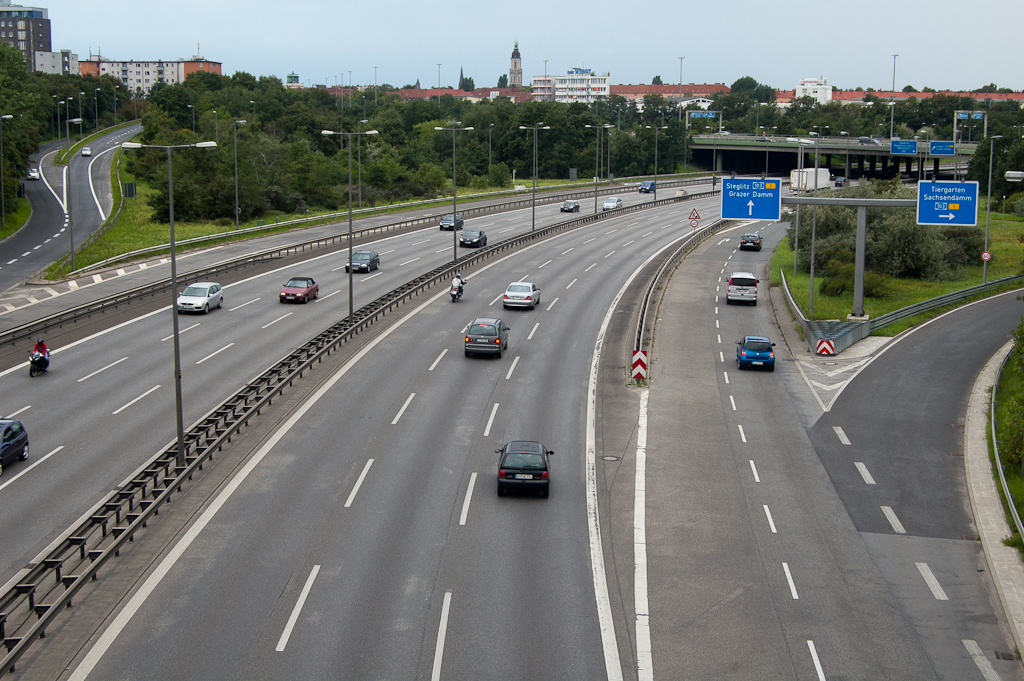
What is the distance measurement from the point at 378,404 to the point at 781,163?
150077 mm

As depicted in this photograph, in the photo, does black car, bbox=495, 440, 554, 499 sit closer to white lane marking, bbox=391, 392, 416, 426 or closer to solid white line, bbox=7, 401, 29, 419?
white lane marking, bbox=391, 392, 416, 426

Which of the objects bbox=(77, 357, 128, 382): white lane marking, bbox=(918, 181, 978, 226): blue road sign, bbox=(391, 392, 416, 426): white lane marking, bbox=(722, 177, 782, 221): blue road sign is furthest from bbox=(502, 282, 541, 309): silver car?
bbox=(77, 357, 128, 382): white lane marking

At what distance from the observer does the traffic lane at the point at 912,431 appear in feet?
90.8

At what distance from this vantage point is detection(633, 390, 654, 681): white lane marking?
1883cm

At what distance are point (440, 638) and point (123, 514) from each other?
10.7 meters

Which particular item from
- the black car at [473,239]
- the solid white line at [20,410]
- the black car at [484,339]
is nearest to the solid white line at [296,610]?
the solid white line at [20,410]

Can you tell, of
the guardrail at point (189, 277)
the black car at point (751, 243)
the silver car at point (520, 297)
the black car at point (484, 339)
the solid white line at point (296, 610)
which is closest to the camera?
the solid white line at point (296, 610)

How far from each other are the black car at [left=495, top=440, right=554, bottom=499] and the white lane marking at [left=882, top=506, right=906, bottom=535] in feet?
31.1

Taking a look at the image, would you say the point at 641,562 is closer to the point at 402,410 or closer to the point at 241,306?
the point at 402,410

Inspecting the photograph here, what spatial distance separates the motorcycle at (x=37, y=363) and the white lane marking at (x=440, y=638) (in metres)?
24.0

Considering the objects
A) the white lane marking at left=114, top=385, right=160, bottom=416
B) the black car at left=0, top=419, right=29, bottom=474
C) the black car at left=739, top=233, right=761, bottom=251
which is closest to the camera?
the black car at left=0, top=419, right=29, bottom=474

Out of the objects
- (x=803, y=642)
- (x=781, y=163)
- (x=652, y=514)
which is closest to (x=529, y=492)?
(x=652, y=514)

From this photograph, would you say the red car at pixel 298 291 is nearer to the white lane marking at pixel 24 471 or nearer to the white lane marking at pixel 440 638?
the white lane marking at pixel 24 471

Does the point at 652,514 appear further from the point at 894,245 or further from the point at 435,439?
the point at 894,245
